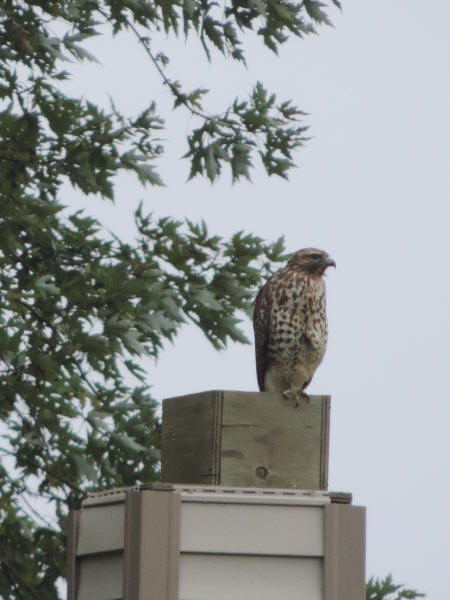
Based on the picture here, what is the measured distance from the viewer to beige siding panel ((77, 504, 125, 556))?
283 cm

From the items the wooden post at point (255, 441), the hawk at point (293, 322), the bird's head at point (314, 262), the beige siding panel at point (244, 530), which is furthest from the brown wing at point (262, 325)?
the beige siding panel at point (244, 530)

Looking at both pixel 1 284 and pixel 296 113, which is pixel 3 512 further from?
pixel 296 113

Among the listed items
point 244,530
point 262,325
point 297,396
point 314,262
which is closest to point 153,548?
point 244,530

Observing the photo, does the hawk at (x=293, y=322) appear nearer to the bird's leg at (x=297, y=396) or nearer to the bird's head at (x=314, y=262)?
the bird's head at (x=314, y=262)

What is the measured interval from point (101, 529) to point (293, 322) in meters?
1.61

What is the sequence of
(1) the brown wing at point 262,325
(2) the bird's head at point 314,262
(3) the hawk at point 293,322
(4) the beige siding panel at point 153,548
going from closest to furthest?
(4) the beige siding panel at point 153,548, (3) the hawk at point 293,322, (1) the brown wing at point 262,325, (2) the bird's head at point 314,262

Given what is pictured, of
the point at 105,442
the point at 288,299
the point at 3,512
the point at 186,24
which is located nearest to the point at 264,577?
the point at 288,299

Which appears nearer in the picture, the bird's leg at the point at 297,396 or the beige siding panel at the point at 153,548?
the beige siding panel at the point at 153,548

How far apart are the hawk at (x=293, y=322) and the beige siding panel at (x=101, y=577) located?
1.44 m

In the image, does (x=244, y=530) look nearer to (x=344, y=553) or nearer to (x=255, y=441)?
(x=344, y=553)

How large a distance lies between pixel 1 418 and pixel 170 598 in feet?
11.9

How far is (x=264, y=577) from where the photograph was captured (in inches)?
109

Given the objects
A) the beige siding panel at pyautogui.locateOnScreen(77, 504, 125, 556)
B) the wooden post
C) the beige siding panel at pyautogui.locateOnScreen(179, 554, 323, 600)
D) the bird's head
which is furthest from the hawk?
the beige siding panel at pyautogui.locateOnScreen(179, 554, 323, 600)

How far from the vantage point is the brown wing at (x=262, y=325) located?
4476mm
